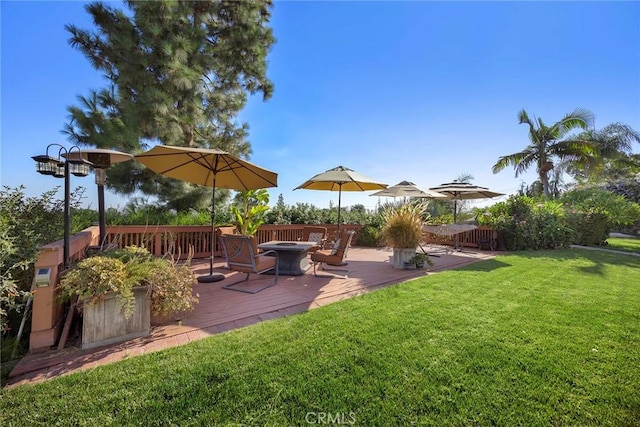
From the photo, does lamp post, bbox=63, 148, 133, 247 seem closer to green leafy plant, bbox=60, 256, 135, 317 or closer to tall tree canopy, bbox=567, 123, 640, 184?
green leafy plant, bbox=60, 256, 135, 317

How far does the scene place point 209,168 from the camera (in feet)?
15.9


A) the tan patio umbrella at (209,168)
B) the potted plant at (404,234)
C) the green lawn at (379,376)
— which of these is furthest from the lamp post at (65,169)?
the potted plant at (404,234)

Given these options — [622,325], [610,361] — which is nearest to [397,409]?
[610,361]

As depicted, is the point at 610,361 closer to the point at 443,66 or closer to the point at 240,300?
the point at 240,300

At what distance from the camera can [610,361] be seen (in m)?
2.25

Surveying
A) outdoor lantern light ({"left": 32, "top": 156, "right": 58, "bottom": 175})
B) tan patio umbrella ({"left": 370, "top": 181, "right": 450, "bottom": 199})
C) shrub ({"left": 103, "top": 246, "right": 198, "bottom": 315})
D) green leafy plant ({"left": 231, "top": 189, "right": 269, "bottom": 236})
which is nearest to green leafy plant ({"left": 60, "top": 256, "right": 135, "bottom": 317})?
shrub ({"left": 103, "top": 246, "right": 198, "bottom": 315})

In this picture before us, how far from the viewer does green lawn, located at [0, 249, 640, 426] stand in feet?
5.42

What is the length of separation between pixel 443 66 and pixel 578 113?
11279 millimetres

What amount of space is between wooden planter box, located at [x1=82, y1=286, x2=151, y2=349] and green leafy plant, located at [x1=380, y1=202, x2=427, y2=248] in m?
4.70

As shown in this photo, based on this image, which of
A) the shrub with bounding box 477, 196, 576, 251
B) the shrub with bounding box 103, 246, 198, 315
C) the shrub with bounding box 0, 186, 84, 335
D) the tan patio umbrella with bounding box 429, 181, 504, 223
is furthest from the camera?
the shrub with bounding box 477, 196, 576, 251

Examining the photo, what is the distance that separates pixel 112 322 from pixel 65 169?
173cm

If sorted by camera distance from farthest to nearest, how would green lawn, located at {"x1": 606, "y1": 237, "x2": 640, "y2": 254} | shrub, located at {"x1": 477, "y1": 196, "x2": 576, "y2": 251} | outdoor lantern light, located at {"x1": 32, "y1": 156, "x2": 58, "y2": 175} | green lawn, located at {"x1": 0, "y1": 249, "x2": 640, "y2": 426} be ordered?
green lawn, located at {"x1": 606, "y1": 237, "x2": 640, "y2": 254}
shrub, located at {"x1": 477, "y1": 196, "x2": 576, "y2": 251}
outdoor lantern light, located at {"x1": 32, "y1": 156, "x2": 58, "y2": 175}
green lawn, located at {"x1": 0, "y1": 249, "x2": 640, "y2": 426}

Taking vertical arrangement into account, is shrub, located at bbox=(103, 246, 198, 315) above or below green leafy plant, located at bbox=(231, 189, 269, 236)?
below

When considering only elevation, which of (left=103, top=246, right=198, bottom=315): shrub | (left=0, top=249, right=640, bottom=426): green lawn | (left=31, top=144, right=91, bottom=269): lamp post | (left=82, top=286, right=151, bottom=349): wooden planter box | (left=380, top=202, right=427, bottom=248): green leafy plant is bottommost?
(left=0, top=249, right=640, bottom=426): green lawn
